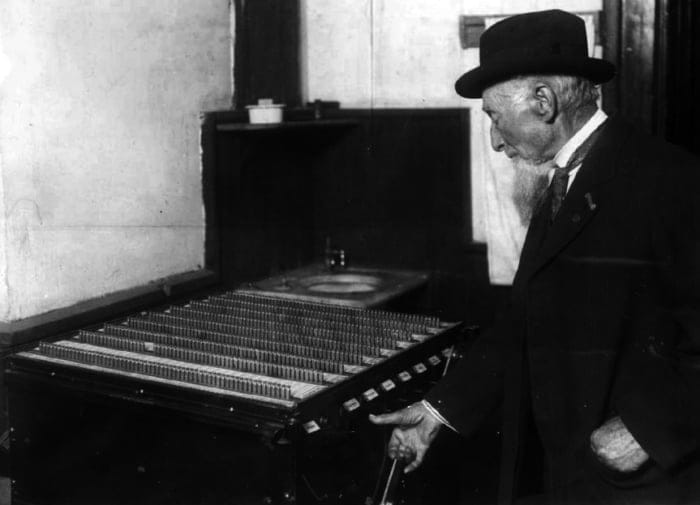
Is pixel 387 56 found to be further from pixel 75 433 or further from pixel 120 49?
pixel 75 433

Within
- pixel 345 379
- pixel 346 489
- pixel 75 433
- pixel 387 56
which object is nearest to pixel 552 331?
pixel 345 379

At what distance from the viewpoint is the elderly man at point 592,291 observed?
1.88m

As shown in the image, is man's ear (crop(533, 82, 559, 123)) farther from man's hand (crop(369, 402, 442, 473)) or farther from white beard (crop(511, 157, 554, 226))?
white beard (crop(511, 157, 554, 226))

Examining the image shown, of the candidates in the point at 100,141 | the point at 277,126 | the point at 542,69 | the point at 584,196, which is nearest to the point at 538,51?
the point at 542,69

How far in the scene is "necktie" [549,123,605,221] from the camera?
2080 millimetres

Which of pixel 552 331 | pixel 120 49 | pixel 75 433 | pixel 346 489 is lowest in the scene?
pixel 346 489

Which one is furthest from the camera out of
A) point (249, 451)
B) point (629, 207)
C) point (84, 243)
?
point (84, 243)

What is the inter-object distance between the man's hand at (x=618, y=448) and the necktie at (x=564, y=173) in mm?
549

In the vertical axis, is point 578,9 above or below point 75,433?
above

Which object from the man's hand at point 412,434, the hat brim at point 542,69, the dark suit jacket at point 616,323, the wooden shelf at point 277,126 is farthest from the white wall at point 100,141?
the dark suit jacket at point 616,323

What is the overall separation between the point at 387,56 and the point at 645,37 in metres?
1.33

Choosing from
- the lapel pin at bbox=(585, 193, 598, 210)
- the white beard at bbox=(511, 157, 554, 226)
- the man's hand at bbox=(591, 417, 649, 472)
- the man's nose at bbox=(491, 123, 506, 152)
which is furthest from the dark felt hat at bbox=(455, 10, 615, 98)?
the white beard at bbox=(511, 157, 554, 226)

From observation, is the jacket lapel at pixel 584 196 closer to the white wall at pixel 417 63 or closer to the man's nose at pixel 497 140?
the man's nose at pixel 497 140

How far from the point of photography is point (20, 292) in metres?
2.79
